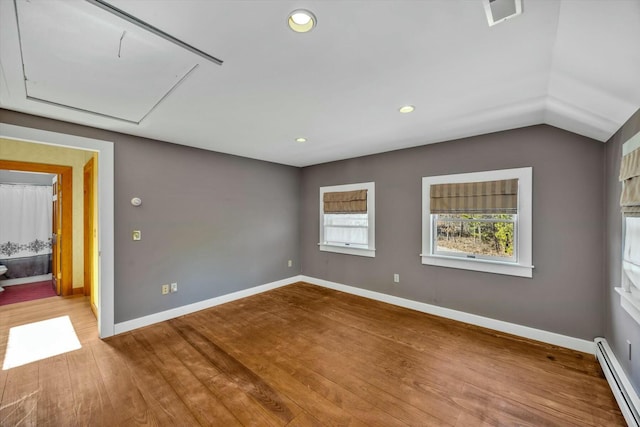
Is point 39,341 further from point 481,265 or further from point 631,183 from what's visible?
point 631,183

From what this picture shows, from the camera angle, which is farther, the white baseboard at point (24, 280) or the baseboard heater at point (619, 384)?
the white baseboard at point (24, 280)

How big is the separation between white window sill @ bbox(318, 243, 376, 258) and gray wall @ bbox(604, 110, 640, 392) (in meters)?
2.66

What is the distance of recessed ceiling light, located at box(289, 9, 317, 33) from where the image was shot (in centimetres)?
127

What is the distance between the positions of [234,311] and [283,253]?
1.60 m

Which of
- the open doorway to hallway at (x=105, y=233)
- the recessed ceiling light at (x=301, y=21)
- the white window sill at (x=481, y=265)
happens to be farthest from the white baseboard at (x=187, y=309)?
the recessed ceiling light at (x=301, y=21)

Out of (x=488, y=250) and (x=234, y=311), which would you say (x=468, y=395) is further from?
(x=234, y=311)

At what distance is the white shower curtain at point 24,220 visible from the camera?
5230 mm

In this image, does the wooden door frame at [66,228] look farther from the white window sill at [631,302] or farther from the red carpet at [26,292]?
the white window sill at [631,302]

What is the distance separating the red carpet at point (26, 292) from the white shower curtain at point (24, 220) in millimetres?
800

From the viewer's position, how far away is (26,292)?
462 centimetres

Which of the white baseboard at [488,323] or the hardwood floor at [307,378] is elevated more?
the white baseboard at [488,323]

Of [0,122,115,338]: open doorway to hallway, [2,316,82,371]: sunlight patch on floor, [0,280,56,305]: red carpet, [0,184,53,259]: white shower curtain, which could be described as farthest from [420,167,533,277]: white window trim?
[0,184,53,259]: white shower curtain

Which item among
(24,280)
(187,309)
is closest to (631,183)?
(187,309)

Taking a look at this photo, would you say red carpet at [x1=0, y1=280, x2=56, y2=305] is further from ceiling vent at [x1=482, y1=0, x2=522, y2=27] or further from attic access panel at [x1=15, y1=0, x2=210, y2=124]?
ceiling vent at [x1=482, y1=0, x2=522, y2=27]
